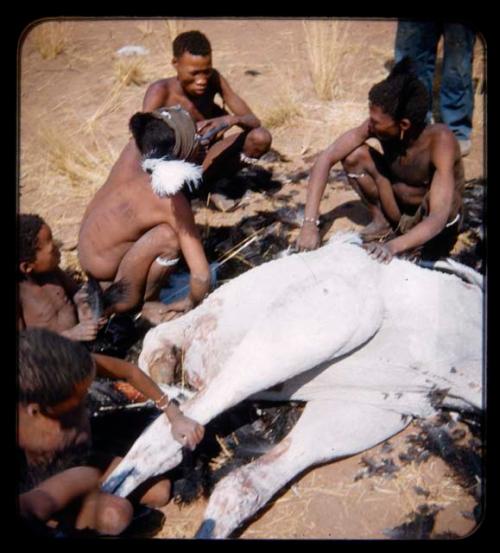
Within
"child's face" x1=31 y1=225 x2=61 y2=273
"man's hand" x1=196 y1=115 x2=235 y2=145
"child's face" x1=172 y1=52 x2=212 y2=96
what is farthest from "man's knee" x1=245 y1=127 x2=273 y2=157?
"child's face" x1=31 y1=225 x2=61 y2=273

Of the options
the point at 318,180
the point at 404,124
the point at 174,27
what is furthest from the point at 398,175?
the point at 174,27

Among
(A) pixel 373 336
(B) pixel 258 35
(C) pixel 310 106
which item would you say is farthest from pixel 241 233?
(B) pixel 258 35

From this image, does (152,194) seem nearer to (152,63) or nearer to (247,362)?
(247,362)

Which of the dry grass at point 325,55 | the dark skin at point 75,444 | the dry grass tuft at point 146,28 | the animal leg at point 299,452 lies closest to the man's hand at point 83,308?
the dark skin at point 75,444

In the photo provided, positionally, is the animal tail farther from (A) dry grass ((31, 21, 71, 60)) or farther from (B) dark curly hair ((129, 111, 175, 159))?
(A) dry grass ((31, 21, 71, 60))

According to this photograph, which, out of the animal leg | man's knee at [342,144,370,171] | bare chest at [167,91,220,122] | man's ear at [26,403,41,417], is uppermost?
bare chest at [167,91,220,122]

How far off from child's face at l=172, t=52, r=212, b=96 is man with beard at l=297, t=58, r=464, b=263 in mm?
1055

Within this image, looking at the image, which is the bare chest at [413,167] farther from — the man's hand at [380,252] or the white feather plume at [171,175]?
the white feather plume at [171,175]

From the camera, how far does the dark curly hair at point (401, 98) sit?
3.70 meters

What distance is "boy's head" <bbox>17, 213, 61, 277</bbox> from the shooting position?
325 centimetres

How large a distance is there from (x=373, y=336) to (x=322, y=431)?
50 centimetres

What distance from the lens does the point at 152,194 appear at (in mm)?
3469

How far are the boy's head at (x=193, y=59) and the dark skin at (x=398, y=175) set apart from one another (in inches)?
41.1

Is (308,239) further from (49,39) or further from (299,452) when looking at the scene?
(49,39)
